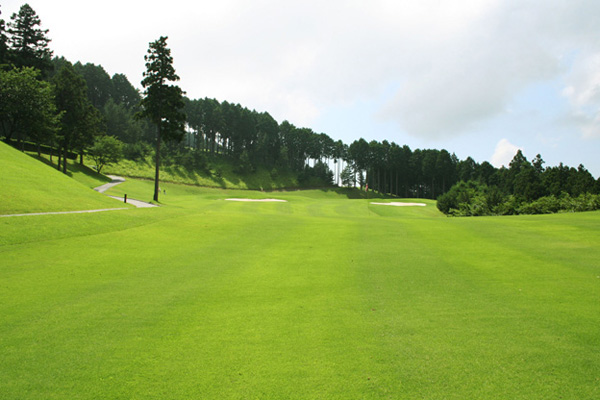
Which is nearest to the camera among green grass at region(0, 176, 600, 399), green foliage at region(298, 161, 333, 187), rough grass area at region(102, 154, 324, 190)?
green grass at region(0, 176, 600, 399)

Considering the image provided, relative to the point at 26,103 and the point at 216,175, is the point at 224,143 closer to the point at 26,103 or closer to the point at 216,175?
the point at 216,175

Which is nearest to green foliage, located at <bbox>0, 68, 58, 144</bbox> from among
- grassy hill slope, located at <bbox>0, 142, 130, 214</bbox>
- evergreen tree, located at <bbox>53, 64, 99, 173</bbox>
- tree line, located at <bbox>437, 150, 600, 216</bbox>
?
evergreen tree, located at <bbox>53, 64, 99, 173</bbox>

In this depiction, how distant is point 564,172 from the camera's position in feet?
174

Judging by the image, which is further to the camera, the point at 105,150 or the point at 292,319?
the point at 105,150

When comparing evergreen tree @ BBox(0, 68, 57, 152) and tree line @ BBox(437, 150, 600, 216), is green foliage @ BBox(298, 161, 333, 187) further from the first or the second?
evergreen tree @ BBox(0, 68, 57, 152)

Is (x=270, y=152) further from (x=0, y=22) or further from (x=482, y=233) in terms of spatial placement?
(x=482, y=233)

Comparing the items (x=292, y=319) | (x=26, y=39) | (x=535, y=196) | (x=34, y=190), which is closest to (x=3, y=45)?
(x=26, y=39)

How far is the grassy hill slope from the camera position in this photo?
1756cm

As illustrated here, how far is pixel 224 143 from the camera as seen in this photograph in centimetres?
11225

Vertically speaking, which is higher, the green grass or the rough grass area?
the rough grass area

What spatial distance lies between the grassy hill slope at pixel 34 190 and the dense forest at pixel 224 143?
22.3 metres

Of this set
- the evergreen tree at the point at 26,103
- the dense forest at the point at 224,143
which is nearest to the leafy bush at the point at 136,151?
the dense forest at the point at 224,143

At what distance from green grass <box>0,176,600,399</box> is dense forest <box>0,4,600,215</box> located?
112 feet

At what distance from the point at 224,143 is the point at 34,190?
309 ft
